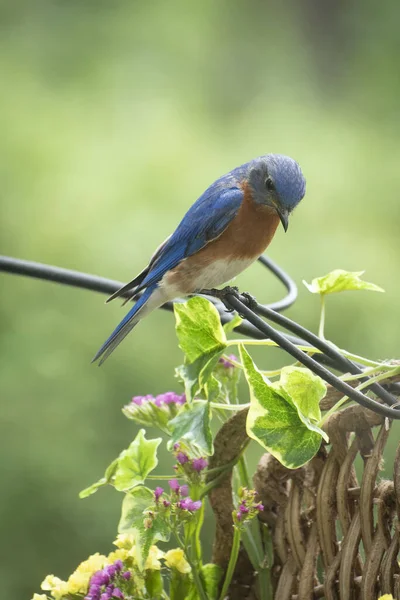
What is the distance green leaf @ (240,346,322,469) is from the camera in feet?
2.56

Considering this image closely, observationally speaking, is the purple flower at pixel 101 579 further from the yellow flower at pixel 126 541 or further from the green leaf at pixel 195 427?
the green leaf at pixel 195 427

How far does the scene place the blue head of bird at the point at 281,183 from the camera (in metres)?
1.20

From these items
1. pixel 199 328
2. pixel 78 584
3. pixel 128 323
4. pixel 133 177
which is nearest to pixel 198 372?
pixel 199 328

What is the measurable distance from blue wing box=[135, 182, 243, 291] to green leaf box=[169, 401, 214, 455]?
0.43 m

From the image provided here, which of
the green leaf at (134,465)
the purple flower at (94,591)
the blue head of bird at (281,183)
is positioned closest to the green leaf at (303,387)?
the green leaf at (134,465)

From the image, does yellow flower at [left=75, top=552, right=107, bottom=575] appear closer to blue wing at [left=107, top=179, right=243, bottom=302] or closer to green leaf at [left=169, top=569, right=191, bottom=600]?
green leaf at [left=169, top=569, right=191, bottom=600]

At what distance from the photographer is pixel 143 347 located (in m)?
2.47

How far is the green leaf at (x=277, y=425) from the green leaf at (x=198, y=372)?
0.17 ft

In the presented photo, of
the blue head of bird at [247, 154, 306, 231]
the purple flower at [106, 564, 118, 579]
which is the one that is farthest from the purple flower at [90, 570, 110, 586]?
the blue head of bird at [247, 154, 306, 231]

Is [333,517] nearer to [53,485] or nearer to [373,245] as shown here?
[53,485]

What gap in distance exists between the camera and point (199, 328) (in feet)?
2.84

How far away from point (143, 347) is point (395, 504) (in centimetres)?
170

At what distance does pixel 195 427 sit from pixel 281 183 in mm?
486

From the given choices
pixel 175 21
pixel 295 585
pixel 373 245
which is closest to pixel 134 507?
pixel 295 585
